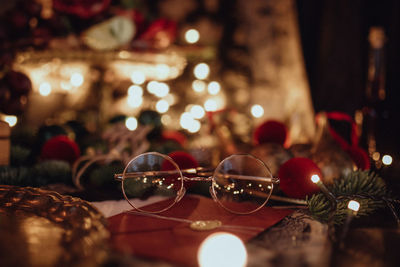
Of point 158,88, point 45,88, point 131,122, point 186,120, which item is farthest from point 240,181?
point 45,88

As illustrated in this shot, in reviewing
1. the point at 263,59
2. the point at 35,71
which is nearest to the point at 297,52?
the point at 263,59

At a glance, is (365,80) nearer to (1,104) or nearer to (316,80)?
(316,80)

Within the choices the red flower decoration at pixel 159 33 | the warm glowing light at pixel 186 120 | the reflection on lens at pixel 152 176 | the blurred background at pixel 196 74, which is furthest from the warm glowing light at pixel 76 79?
the reflection on lens at pixel 152 176

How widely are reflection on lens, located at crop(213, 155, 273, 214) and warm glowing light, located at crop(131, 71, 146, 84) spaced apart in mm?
903

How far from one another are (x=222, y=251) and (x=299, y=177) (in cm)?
29

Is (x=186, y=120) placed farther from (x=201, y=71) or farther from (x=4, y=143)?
(x=4, y=143)

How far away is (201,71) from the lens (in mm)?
1432

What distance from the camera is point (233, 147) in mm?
Answer: 1076

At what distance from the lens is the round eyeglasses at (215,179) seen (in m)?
0.62

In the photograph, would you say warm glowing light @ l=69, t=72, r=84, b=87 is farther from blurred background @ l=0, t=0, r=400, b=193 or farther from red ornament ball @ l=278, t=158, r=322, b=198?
red ornament ball @ l=278, t=158, r=322, b=198

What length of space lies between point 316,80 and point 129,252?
Result: 110 centimetres

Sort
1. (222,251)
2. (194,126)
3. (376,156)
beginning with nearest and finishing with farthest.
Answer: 1. (222,251)
2. (376,156)
3. (194,126)

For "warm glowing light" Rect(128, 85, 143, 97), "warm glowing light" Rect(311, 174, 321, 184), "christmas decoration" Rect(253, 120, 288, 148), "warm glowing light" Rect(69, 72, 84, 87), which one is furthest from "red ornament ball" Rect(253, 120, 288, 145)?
"warm glowing light" Rect(69, 72, 84, 87)

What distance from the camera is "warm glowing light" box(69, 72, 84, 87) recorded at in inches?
53.0
